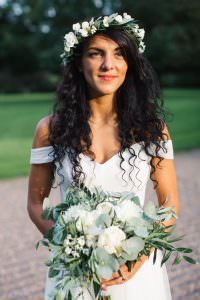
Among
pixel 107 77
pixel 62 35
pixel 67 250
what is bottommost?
pixel 62 35

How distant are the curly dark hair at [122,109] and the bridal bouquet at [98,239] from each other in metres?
0.51

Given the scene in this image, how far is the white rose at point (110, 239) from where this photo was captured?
6.59 feet

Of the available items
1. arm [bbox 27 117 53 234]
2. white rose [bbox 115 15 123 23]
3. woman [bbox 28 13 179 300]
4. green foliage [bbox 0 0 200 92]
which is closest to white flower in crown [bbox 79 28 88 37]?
woman [bbox 28 13 179 300]

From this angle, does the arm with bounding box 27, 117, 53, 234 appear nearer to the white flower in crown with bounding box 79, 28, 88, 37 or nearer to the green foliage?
the white flower in crown with bounding box 79, 28, 88, 37

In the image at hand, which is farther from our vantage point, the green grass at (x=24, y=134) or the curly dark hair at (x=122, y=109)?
Answer: the green grass at (x=24, y=134)

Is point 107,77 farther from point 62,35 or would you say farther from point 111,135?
point 62,35

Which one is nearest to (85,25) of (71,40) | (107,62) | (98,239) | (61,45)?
(71,40)

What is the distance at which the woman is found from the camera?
2605mm

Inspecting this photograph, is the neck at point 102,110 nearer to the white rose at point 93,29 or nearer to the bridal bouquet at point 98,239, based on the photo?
the white rose at point 93,29

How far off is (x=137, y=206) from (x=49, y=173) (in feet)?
2.35

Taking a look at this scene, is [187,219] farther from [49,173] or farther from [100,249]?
[100,249]

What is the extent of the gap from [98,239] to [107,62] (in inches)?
36.7

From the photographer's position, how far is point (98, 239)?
2.03 metres

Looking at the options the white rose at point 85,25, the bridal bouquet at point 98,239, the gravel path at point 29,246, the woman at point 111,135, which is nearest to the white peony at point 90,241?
the bridal bouquet at point 98,239
